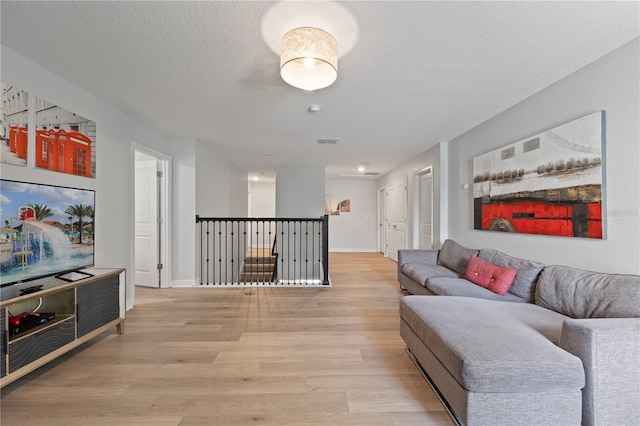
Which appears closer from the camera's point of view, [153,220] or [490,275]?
[490,275]

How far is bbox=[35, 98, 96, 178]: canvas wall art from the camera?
2307 mm

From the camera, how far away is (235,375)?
2.09 metres

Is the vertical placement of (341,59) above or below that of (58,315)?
above

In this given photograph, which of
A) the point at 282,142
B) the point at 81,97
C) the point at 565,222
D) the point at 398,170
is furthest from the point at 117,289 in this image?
the point at 398,170

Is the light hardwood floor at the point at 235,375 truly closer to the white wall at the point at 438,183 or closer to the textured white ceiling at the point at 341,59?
the white wall at the point at 438,183

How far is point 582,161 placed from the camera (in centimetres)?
230

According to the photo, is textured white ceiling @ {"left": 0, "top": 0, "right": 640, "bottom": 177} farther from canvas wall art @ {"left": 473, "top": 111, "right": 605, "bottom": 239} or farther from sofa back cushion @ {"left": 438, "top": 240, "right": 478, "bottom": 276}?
sofa back cushion @ {"left": 438, "top": 240, "right": 478, "bottom": 276}

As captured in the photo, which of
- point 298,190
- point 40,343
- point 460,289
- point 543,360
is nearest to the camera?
point 543,360

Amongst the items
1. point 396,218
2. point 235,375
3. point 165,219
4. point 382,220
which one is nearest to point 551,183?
point 235,375

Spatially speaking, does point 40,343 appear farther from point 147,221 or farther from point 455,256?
point 455,256

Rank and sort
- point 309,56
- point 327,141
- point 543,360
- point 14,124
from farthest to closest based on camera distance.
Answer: point 327,141
point 14,124
point 309,56
point 543,360

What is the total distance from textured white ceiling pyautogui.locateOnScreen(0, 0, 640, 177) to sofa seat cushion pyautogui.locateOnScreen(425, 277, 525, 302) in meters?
2.01

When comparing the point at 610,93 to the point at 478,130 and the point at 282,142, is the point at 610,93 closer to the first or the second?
the point at 478,130

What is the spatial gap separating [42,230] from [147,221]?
2.24 m
